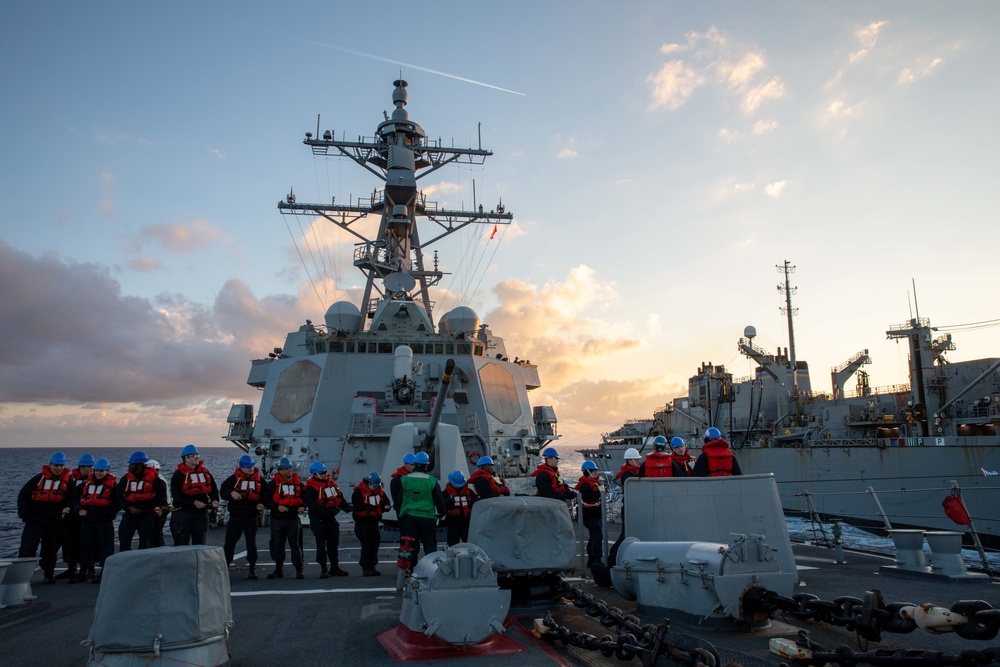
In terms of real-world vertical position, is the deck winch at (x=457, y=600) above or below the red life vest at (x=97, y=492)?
below

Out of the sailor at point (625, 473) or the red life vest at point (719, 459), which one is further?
the sailor at point (625, 473)

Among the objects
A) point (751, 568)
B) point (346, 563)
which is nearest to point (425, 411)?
point (346, 563)

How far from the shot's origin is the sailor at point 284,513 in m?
7.39

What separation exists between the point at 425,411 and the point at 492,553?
9.09 metres

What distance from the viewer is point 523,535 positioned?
524 cm

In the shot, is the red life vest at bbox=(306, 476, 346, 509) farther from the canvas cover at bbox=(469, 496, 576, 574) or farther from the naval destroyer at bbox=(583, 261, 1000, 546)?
the naval destroyer at bbox=(583, 261, 1000, 546)

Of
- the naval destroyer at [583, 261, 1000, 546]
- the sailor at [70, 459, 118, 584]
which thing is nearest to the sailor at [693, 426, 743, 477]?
the sailor at [70, 459, 118, 584]

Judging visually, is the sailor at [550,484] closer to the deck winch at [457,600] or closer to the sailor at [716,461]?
the sailor at [716,461]

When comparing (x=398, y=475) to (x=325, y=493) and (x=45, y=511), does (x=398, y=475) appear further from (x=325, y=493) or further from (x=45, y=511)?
(x=45, y=511)

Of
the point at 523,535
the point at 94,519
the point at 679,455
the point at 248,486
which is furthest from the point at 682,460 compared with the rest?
the point at 94,519

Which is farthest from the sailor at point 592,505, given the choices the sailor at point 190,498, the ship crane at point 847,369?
the ship crane at point 847,369

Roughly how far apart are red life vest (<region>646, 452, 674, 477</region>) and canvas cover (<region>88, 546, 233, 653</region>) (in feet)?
14.7

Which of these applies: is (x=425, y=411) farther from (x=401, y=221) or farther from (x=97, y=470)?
(x=401, y=221)

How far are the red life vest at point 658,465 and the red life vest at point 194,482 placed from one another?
15.8 ft
